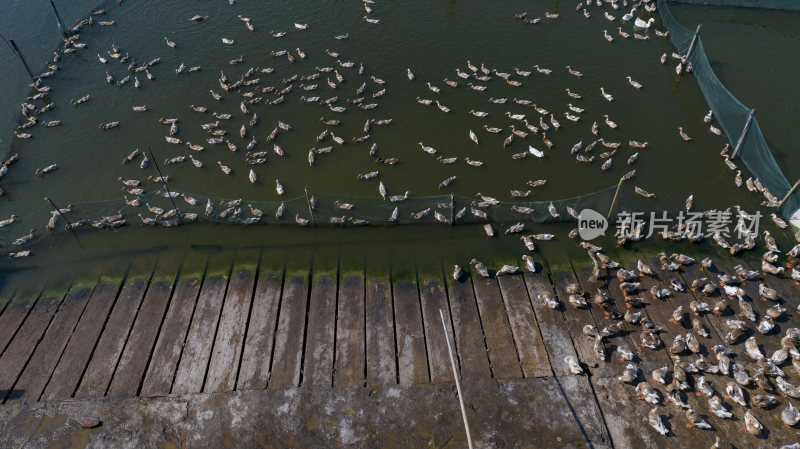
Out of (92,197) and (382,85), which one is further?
(382,85)

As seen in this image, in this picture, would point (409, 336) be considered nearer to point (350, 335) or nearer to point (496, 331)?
point (350, 335)

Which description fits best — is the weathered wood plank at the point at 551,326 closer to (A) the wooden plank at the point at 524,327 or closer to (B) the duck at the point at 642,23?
(A) the wooden plank at the point at 524,327

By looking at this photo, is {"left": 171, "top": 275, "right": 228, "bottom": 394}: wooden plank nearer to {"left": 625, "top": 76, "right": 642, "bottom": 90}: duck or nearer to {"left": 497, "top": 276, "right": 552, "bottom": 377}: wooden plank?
{"left": 497, "top": 276, "right": 552, "bottom": 377}: wooden plank

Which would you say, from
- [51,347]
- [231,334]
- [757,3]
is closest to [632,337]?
[231,334]

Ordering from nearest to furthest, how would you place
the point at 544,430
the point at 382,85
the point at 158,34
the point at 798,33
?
the point at 544,430
the point at 382,85
the point at 798,33
the point at 158,34

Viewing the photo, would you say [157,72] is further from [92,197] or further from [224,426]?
[224,426]

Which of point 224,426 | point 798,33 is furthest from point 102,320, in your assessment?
point 798,33

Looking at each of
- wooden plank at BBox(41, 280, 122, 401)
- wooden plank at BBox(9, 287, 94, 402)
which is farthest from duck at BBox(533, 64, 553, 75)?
wooden plank at BBox(9, 287, 94, 402)

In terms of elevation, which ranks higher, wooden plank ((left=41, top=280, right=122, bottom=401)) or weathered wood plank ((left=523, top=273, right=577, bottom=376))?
wooden plank ((left=41, top=280, right=122, bottom=401))
